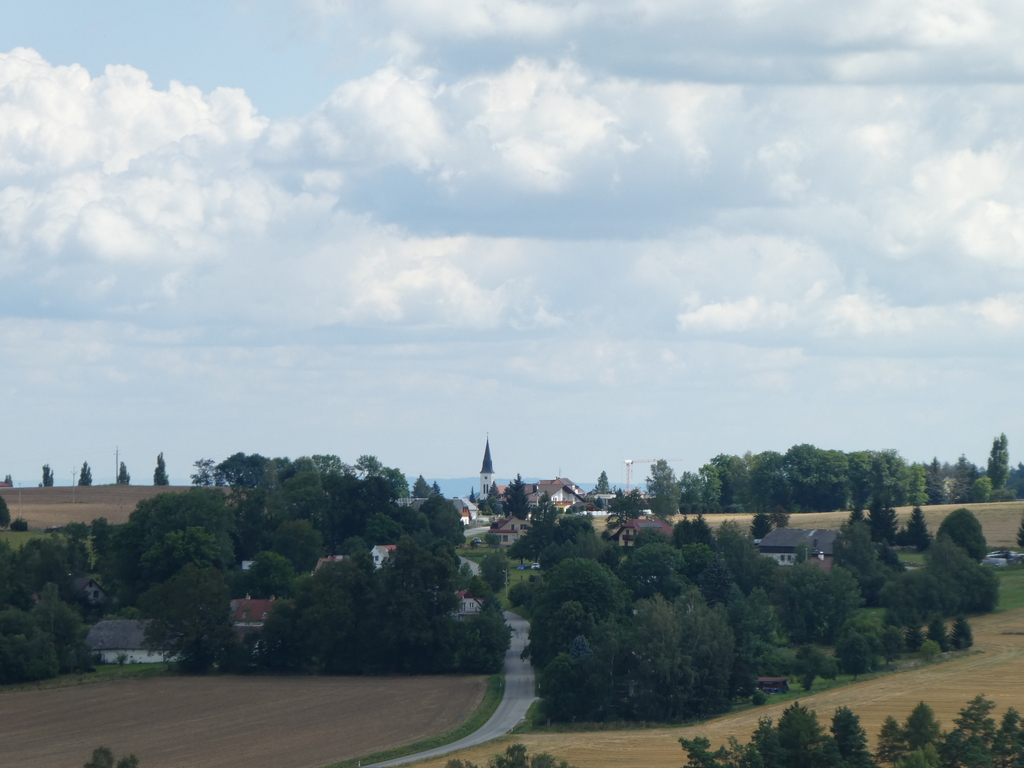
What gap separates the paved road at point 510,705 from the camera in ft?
182

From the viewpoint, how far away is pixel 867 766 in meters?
41.8

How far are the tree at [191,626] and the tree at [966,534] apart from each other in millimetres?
58044

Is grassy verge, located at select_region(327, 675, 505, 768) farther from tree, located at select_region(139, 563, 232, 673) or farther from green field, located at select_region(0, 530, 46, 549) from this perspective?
green field, located at select_region(0, 530, 46, 549)

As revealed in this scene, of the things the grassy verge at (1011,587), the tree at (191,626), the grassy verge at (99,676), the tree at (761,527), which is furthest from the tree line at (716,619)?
the grassy verge at (99,676)

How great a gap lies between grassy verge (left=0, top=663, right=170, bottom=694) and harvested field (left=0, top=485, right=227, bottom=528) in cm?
5914

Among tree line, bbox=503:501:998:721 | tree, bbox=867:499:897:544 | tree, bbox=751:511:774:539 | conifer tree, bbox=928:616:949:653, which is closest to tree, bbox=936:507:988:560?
tree line, bbox=503:501:998:721

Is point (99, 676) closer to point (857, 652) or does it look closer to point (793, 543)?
point (857, 652)

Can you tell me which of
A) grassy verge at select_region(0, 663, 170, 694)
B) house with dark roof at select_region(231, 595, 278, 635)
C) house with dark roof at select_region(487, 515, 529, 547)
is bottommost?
grassy verge at select_region(0, 663, 170, 694)

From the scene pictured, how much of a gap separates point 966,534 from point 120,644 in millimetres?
67046

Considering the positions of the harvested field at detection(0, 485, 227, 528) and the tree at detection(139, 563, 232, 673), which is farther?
the harvested field at detection(0, 485, 227, 528)

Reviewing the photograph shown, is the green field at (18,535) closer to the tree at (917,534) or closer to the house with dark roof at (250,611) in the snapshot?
the house with dark roof at (250,611)

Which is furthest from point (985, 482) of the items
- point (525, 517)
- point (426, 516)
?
point (426, 516)

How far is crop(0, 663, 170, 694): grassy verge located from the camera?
77.3 meters

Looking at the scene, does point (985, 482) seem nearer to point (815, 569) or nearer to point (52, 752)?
point (815, 569)
